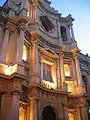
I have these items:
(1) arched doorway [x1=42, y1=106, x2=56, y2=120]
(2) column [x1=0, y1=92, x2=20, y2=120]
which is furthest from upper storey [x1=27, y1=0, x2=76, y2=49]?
(2) column [x1=0, y1=92, x2=20, y2=120]

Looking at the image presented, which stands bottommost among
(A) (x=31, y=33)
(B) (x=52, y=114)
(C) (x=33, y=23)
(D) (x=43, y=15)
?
(B) (x=52, y=114)

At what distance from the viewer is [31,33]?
1742 cm

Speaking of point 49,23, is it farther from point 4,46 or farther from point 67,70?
point 4,46

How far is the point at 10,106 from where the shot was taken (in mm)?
12203

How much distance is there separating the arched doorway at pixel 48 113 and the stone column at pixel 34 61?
2.52 metres

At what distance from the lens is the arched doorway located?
15.3 m

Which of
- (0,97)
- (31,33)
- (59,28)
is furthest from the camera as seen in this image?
(59,28)

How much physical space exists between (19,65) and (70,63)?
853 centimetres

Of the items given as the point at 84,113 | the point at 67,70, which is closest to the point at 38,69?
the point at 67,70

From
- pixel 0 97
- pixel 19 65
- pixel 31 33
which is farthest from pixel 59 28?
pixel 0 97

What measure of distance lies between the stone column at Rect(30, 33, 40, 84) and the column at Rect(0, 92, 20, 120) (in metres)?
2.76

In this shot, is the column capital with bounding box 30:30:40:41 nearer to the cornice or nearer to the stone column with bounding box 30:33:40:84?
the stone column with bounding box 30:33:40:84

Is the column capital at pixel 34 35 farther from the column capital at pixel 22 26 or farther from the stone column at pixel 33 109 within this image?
the stone column at pixel 33 109

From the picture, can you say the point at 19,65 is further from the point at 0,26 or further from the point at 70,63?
the point at 70,63
